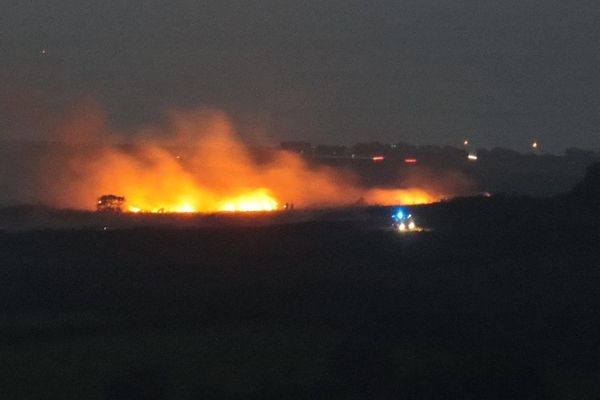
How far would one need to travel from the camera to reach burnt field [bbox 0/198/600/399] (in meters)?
16.0

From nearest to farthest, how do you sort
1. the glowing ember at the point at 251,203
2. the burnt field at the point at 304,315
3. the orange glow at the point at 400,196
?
the burnt field at the point at 304,315
the glowing ember at the point at 251,203
the orange glow at the point at 400,196

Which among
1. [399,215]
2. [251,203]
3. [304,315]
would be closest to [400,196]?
[251,203]

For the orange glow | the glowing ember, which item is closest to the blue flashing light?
the glowing ember

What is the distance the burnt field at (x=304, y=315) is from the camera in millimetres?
16031

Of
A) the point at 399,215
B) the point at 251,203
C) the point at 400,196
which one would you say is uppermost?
the point at 400,196

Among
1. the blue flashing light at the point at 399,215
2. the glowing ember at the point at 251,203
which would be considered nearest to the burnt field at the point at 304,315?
the blue flashing light at the point at 399,215

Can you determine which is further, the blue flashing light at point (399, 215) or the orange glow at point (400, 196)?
the orange glow at point (400, 196)

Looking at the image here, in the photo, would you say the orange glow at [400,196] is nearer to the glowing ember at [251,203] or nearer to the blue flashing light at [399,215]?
the glowing ember at [251,203]

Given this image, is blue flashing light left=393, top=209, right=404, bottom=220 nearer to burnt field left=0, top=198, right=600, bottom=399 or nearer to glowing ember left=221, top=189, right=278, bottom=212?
burnt field left=0, top=198, right=600, bottom=399

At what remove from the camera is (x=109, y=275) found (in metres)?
25.3

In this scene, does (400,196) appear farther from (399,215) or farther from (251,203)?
(399,215)

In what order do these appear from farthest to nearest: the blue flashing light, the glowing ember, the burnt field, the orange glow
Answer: the orange glow → the glowing ember → the blue flashing light → the burnt field

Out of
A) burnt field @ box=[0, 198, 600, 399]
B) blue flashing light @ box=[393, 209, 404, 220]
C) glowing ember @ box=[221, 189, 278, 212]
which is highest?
glowing ember @ box=[221, 189, 278, 212]

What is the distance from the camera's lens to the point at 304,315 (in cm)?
2094
